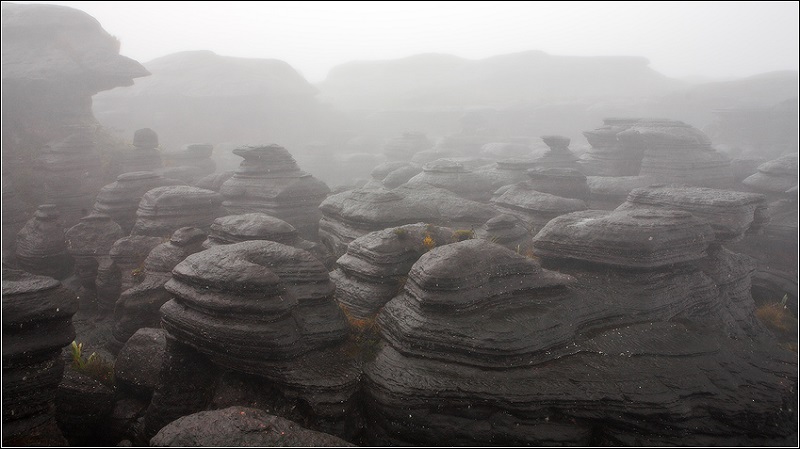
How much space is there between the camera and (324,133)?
180ft

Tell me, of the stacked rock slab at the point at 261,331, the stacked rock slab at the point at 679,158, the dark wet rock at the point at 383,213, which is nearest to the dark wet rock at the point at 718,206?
the dark wet rock at the point at 383,213

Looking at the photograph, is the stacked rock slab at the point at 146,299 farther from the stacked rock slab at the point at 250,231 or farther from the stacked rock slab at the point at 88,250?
the stacked rock slab at the point at 88,250

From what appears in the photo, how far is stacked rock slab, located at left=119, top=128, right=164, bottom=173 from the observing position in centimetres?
2635

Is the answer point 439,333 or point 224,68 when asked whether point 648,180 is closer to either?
point 439,333

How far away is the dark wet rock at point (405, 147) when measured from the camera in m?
39.8

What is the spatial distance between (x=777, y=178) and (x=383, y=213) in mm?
20395

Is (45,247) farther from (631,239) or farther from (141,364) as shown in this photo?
(631,239)

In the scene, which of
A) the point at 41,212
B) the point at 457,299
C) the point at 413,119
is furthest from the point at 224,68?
the point at 457,299

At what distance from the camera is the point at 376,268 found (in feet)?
39.2

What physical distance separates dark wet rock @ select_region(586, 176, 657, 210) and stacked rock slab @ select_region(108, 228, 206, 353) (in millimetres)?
18908

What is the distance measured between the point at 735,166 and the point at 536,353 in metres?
23.7

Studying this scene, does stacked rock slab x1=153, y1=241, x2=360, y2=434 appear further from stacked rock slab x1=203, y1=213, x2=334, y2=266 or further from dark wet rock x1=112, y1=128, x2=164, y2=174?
dark wet rock x1=112, y1=128, x2=164, y2=174

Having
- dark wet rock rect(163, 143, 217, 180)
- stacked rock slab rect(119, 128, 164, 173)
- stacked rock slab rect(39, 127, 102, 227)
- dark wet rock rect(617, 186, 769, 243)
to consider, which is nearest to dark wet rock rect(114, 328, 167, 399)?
stacked rock slab rect(39, 127, 102, 227)

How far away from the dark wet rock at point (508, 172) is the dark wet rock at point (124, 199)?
18.4m
